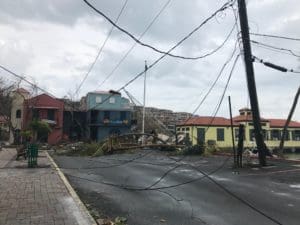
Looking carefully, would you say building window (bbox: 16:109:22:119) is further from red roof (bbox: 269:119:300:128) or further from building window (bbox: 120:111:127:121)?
red roof (bbox: 269:119:300:128)

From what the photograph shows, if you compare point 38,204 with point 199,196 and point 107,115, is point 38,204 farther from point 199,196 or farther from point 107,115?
point 107,115

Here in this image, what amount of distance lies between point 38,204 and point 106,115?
6033cm

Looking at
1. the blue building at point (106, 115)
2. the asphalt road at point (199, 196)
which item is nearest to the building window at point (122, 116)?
the blue building at point (106, 115)

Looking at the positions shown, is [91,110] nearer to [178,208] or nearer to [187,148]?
[187,148]

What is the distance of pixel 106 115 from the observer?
7050 centimetres

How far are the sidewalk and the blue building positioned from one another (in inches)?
2139

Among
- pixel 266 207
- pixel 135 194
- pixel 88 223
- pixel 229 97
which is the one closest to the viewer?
pixel 88 223

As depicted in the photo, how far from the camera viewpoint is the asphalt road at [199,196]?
29.2ft

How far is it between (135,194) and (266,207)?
153 inches

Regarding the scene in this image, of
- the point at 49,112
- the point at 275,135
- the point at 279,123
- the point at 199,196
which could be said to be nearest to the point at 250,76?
the point at 199,196

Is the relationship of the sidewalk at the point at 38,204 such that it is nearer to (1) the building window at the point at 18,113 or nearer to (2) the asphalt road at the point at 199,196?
(2) the asphalt road at the point at 199,196

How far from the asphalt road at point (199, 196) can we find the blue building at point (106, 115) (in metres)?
52.0

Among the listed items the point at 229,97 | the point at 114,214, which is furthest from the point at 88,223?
the point at 229,97

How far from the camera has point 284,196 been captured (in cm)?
1122
